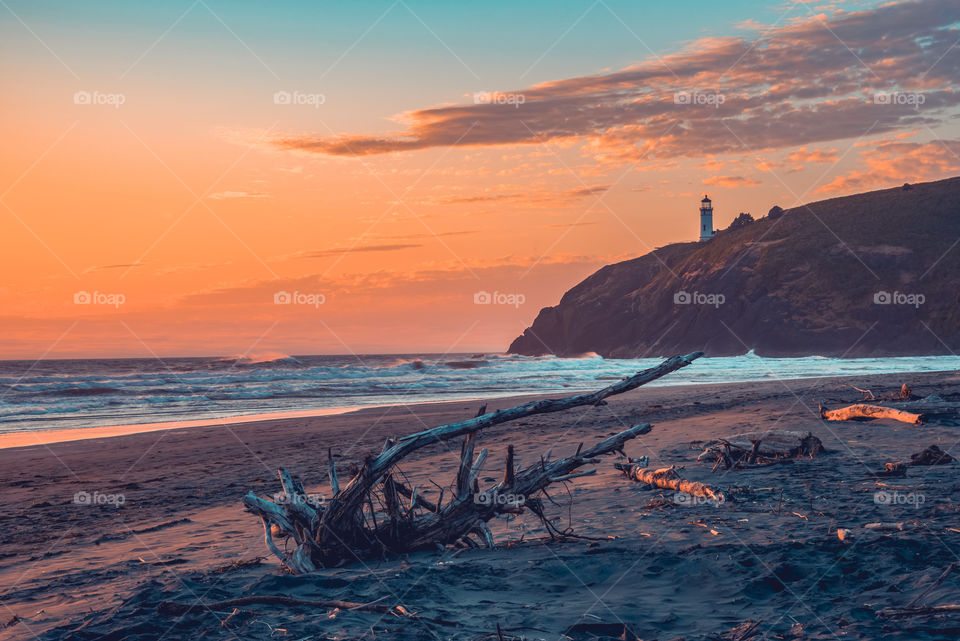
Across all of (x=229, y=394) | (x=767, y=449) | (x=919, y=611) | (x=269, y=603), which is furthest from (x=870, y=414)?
(x=229, y=394)

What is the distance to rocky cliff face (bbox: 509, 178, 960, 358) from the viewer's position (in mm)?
64625

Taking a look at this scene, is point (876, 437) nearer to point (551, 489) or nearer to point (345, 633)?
point (551, 489)

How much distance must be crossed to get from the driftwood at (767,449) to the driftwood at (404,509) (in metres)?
3.74

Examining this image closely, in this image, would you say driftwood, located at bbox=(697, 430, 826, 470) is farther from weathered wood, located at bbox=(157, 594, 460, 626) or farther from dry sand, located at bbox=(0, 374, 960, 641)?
weathered wood, located at bbox=(157, 594, 460, 626)

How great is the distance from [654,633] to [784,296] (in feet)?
244

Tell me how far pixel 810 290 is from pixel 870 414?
64.6 metres

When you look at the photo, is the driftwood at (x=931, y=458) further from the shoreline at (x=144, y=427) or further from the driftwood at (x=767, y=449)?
the shoreline at (x=144, y=427)

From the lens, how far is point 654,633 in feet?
13.5

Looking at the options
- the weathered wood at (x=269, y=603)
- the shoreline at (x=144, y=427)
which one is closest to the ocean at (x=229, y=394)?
the shoreline at (x=144, y=427)

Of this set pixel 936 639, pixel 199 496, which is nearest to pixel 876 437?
pixel 936 639

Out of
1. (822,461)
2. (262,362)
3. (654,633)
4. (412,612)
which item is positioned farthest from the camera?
(262,362)

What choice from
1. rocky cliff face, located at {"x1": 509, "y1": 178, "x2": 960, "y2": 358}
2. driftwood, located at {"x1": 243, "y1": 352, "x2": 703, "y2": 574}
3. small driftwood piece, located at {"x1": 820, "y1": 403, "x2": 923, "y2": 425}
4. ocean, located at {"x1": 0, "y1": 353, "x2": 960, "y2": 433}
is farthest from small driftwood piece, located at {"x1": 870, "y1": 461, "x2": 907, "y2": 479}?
rocky cliff face, located at {"x1": 509, "y1": 178, "x2": 960, "y2": 358}

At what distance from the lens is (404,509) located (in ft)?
20.6

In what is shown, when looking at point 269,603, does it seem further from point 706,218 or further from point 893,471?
point 706,218
